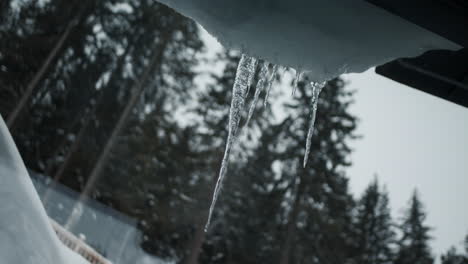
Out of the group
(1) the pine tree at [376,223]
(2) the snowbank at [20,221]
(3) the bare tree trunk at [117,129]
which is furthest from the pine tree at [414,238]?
(2) the snowbank at [20,221]

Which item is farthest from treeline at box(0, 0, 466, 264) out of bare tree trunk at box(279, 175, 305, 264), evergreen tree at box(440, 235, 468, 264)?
evergreen tree at box(440, 235, 468, 264)

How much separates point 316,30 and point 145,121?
56.1 ft

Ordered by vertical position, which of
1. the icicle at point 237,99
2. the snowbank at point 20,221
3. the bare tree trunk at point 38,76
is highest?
the bare tree trunk at point 38,76

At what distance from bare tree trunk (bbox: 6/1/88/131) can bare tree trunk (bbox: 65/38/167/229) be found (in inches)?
160

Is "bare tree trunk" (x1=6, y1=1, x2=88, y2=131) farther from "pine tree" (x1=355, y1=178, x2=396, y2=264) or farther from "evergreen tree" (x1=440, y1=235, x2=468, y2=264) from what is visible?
"evergreen tree" (x1=440, y1=235, x2=468, y2=264)

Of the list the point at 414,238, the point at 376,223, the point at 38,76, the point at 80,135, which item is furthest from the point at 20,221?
the point at 414,238

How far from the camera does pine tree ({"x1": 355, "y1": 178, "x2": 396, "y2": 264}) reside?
99.8 ft

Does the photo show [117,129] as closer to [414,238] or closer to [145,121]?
[145,121]

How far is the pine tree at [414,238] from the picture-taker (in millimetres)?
30272

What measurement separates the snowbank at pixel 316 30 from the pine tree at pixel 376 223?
1123 inches

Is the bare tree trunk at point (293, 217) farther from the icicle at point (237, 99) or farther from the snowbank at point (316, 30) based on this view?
the snowbank at point (316, 30)

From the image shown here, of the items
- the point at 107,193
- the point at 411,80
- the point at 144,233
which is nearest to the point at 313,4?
the point at 411,80

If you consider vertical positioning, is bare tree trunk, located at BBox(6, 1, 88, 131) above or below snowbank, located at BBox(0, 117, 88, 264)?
above

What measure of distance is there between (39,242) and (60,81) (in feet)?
60.0
